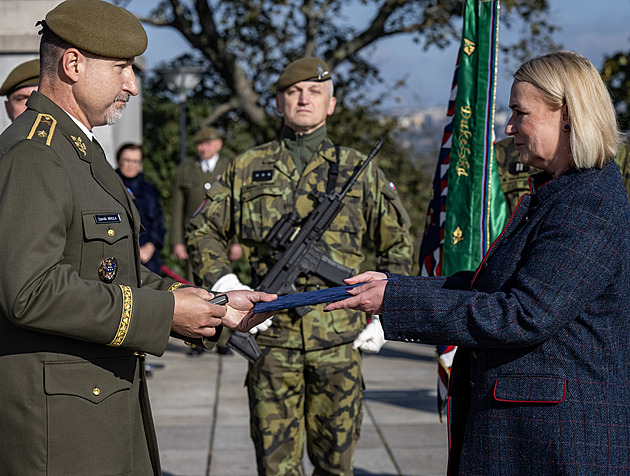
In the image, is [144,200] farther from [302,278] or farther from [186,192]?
[302,278]

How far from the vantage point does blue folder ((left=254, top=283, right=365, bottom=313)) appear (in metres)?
2.65

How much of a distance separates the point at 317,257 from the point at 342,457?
99cm

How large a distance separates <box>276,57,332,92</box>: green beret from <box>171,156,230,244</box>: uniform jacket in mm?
4731

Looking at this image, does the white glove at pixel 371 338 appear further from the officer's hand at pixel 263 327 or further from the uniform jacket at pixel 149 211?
the uniform jacket at pixel 149 211

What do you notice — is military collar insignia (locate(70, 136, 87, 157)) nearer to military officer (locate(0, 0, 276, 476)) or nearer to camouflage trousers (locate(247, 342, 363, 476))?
military officer (locate(0, 0, 276, 476))

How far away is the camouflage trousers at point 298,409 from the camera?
396cm

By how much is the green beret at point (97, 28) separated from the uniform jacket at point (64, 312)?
22 cm

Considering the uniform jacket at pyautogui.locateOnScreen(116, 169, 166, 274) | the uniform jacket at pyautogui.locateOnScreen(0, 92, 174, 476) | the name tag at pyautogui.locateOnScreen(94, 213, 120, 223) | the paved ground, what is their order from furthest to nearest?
the uniform jacket at pyautogui.locateOnScreen(116, 169, 166, 274) < the paved ground < the name tag at pyautogui.locateOnScreen(94, 213, 120, 223) < the uniform jacket at pyautogui.locateOnScreen(0, 92, 174, 476)

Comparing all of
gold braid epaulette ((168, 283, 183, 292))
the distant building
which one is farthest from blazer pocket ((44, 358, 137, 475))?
the distant building

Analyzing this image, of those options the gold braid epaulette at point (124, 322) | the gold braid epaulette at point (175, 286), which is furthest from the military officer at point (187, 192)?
the gold braid epaulette at point (124, 322)

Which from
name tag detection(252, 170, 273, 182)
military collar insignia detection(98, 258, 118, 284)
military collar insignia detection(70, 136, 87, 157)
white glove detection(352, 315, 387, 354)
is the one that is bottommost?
white glove detection(352, 315, 387, 354)

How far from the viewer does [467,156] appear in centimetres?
382

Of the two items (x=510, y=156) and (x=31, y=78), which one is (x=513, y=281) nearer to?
(x=510, y=156)

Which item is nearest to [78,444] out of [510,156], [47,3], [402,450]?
[510,156]
